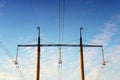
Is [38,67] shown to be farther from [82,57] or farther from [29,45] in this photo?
[82,57]

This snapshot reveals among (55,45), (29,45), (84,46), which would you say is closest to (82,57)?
(84,46)

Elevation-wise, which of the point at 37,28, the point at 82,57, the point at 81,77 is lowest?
the point at 81,77

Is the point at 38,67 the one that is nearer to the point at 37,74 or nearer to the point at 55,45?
the point at 37,74

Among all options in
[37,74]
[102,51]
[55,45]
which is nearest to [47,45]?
[55,45]

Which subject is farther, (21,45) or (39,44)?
(39,44)

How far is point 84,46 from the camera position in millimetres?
53000

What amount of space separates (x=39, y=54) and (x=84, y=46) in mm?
8829

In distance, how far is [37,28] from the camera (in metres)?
55.2

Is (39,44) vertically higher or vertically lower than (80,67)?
higher

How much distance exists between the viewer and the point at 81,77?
4894 centimetres

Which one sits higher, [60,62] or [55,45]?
[55,45]

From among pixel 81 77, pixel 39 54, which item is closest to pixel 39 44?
pixel 39 54

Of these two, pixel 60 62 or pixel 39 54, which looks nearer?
pixel 60 62

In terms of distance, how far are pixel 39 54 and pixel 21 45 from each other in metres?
5.00
